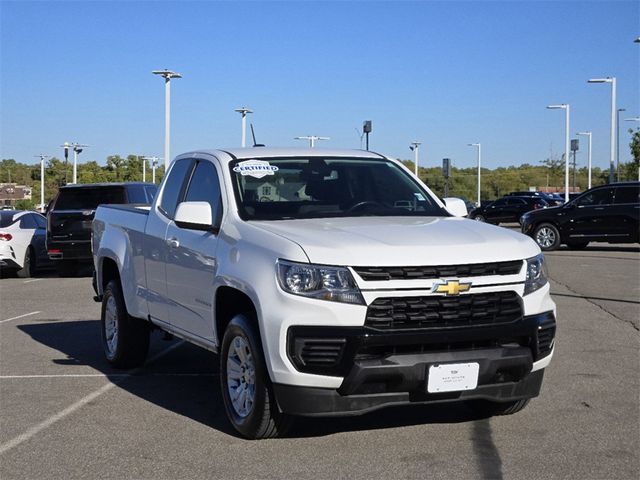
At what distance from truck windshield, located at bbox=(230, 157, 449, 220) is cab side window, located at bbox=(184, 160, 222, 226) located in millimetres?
181

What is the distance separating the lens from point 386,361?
533cm

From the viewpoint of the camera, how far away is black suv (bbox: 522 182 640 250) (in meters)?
25.3

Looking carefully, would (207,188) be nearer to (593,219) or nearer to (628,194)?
(593,219)

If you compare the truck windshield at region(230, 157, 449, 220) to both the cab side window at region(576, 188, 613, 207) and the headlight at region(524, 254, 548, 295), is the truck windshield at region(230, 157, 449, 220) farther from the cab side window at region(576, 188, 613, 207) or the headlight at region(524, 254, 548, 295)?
the cab side window at region(576, 188, 613, 207)

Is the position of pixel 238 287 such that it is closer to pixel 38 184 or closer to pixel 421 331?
pixel 421 331

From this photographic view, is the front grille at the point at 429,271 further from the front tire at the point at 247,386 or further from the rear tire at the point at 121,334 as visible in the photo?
the rear tire at the point at 121,334

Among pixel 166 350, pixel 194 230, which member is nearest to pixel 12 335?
pixel 166 350

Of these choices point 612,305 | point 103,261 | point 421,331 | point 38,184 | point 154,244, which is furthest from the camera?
point 38,184

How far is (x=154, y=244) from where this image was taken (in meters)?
7.69

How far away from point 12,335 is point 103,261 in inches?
104

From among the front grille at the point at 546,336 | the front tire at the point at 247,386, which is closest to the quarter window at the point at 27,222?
the front tire at the point at 247,386

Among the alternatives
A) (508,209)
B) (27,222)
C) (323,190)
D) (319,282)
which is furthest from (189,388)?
(508,209)

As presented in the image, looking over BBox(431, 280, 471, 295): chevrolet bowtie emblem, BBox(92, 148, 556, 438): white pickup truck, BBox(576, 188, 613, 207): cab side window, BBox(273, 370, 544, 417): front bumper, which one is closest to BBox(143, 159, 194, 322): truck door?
BBox(92, 148, 556, 438): white pickup truck

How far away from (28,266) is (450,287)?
16.7 meters
